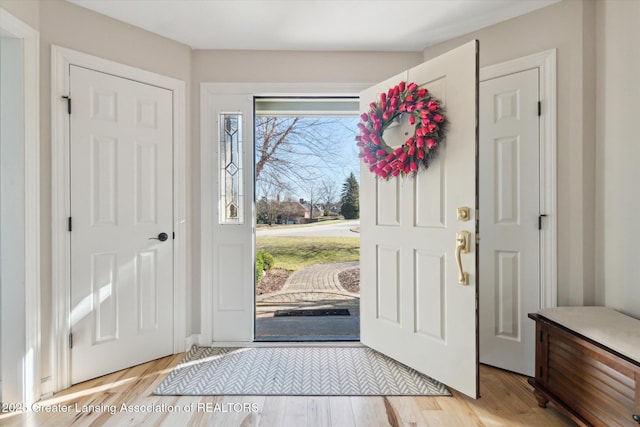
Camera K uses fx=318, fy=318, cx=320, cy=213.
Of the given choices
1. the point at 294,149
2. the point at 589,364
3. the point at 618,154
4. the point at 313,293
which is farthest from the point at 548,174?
the point at 313,293

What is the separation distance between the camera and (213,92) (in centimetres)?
273

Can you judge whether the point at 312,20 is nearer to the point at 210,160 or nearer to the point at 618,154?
the point at 210,160

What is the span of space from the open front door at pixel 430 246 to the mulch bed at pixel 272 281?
1314 millimetres

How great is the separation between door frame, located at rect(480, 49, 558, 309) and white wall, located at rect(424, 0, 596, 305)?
1.4 inches

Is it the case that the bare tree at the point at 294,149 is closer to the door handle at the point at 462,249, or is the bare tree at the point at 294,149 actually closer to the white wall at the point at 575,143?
the door handle at the point at 462,249

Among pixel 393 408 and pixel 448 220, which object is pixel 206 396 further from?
pixel 448 220

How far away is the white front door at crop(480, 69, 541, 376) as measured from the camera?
2.19 metres

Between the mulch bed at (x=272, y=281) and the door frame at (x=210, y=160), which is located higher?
the door frame at (x=210, y=160)

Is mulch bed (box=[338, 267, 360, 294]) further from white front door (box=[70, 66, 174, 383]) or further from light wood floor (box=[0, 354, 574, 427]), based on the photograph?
white front door (box=[70, 66, 174, 383])

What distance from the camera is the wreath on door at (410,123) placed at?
2.04 m

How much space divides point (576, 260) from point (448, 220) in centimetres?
92

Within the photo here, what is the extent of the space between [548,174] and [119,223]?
3.03 m

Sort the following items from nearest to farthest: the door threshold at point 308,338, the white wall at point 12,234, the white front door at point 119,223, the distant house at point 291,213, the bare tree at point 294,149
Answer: the white wall at point 12,234
the white front door at point 119,223
the door threshold at point 308,338
the bare tree at point 294,149
the distant house at point 291,213

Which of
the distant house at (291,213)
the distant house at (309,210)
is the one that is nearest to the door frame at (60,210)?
the distant house at (291,213)
